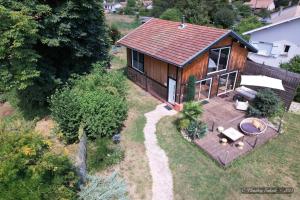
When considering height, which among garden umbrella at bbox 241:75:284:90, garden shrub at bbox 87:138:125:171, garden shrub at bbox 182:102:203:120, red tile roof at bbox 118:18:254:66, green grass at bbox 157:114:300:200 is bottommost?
green grass at bbox 157:114:300:200

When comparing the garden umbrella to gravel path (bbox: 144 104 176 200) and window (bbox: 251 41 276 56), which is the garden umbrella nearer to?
gravel path (bbox: 144 104 176 200)

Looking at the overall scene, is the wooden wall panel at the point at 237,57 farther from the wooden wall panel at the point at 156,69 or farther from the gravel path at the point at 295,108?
the wooden wall panel at the point at 156,69

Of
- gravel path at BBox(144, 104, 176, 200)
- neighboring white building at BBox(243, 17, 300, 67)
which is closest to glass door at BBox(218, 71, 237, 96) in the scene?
gravel path at BBox(144, 104, 176, 200)

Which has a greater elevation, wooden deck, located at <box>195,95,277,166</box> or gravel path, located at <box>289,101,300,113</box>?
wooden deck, located at <box>195,95,277,166</box>

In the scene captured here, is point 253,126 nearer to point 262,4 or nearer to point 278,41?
point 278,41

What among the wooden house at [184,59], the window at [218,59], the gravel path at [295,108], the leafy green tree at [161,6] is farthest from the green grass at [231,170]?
the leafy green tree at [161,6]
